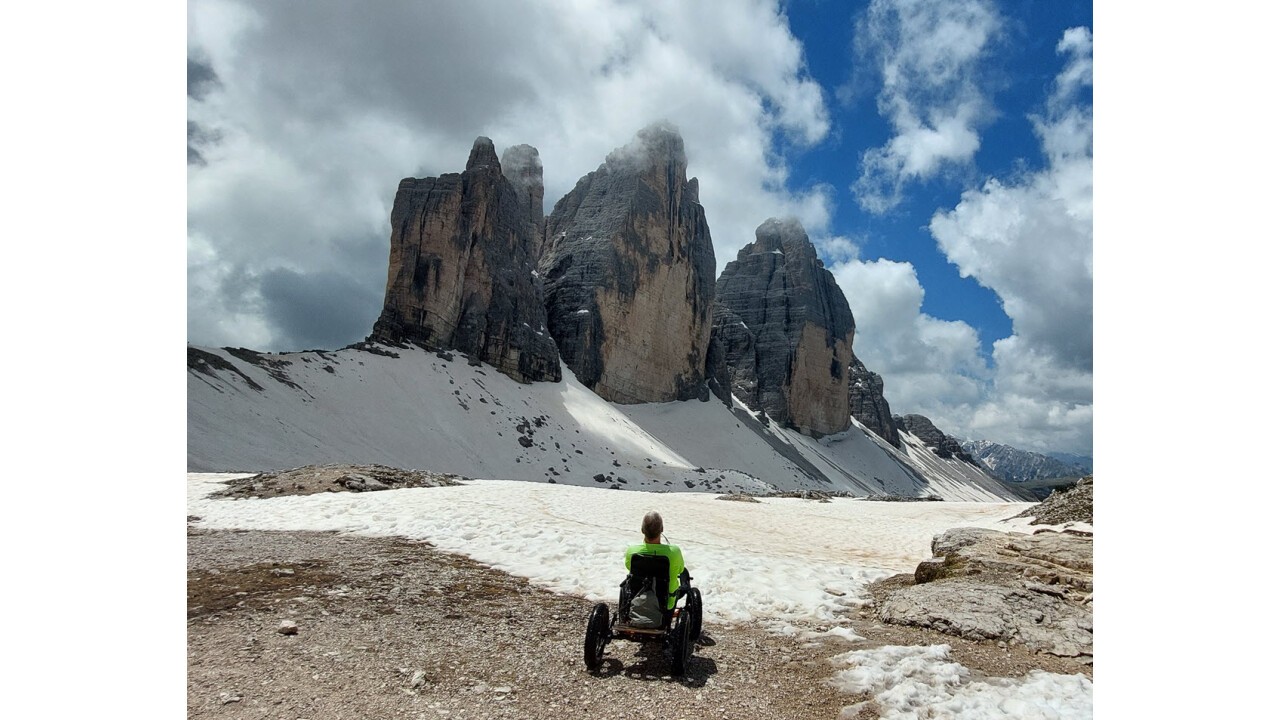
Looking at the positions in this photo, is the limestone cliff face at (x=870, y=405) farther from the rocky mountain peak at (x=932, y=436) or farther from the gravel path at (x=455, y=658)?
the gravel path at (x=455, y=658)

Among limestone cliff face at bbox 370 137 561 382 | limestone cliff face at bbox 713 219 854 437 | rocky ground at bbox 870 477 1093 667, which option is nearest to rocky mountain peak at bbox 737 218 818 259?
limestone cliff face at bbox 713 219 854 437

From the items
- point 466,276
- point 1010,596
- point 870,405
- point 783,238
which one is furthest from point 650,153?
point 1010,596

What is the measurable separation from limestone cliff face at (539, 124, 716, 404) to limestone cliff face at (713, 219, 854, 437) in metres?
17.6

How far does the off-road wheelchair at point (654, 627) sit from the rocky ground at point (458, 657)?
182 mm

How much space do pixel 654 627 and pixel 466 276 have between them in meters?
53.0

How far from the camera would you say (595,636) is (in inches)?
190

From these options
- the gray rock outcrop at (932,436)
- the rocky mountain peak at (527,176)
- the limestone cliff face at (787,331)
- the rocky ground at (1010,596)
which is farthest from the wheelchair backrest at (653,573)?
the gray rock outcrop at (932,436)

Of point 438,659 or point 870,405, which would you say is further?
point 870,405

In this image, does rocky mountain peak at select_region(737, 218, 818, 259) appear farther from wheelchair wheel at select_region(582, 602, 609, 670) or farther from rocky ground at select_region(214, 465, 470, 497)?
wheelchair wheel at select_region(582, 602, 609, 670)

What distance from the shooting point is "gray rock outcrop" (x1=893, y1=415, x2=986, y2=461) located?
461ft

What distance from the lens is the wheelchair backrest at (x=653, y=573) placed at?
5.05m

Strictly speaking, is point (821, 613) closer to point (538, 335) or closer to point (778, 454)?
point (538, 335)

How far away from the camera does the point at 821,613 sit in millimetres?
6883

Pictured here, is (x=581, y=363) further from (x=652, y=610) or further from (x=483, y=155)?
(x=652, y=610)
